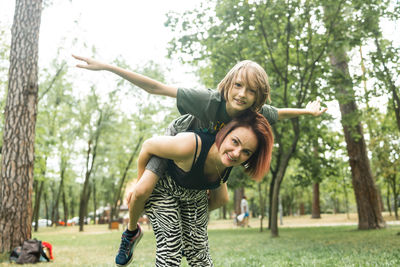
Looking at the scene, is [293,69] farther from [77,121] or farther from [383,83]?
[77,121]

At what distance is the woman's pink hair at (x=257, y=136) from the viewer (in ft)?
8.50

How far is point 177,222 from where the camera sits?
2.64 meters

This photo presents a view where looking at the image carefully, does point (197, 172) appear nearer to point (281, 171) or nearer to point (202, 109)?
point (202, 109)

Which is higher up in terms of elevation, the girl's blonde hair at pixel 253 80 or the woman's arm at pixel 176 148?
the girl's blonde hair at pixel 253 80

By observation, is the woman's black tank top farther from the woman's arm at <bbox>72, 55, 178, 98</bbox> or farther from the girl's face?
the woman's arm at <bbox>72, 55, 178, 98</bbox>

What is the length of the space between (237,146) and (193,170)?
0.39 m

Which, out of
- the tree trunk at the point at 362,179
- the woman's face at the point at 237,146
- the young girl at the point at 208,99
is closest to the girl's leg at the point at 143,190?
the young girl at the point at 208,99

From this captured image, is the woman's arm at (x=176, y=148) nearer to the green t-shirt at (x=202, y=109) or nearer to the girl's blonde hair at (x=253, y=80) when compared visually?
the green t-shirt at (x=202, y=109)

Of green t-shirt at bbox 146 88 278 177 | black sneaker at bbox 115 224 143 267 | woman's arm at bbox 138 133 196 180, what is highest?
green t-shirt at bbox 146 88 278 177

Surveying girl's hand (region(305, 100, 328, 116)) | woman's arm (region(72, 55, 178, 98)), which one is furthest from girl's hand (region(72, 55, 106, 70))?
girl's hand (region(305, 100, 328, 116))

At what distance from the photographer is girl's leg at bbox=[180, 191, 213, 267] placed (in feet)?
9.36

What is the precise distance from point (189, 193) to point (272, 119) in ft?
3.50

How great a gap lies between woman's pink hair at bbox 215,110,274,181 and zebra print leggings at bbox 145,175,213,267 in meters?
0.53

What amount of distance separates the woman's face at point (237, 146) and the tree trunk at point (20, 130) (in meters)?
6.56
